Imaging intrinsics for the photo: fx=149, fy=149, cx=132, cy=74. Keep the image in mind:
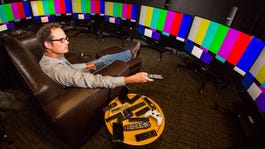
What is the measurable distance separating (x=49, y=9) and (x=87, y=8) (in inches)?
33.8

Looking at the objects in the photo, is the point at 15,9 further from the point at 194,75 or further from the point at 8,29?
the point at 194,75

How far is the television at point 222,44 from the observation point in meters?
1.73

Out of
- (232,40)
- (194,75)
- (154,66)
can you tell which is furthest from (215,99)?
(154,66)

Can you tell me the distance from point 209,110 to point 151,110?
119 centimetres

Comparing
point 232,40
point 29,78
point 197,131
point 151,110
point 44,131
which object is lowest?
point 44,131

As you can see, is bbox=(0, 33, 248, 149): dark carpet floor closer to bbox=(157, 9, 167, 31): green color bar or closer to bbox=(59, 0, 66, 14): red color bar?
bbox=(157, 9, 167, 31): green color bar

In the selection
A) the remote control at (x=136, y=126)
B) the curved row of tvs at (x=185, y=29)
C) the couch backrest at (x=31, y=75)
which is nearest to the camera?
the couch backrest at (x=31, y=75)

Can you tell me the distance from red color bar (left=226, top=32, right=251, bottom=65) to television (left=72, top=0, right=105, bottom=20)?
2922 mm

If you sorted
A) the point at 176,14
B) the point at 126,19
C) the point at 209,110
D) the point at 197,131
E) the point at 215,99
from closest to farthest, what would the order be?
the point at 197,131, the point at 209,110, the point at 215,99, the point at 176,14, the point at 126,19

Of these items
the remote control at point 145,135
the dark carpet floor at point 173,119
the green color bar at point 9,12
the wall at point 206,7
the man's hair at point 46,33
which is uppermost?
the wall at point 206,7

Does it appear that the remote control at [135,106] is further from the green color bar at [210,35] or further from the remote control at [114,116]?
the green color bar at [210,35]

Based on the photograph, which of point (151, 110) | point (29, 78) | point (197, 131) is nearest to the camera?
point (29, 78)

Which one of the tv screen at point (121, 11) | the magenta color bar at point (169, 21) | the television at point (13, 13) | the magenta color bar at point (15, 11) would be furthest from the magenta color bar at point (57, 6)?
the magenta color bar at point (169, 21)

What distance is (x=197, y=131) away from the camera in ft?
6.06
